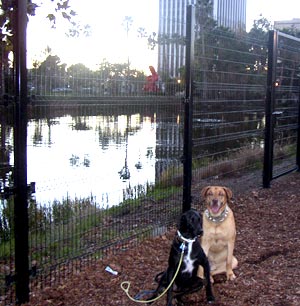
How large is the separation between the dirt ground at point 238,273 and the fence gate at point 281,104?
93.4 inches

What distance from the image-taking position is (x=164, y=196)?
7.11 meters

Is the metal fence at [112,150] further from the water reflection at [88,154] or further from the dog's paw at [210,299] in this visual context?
the dog's paw at [210,299]

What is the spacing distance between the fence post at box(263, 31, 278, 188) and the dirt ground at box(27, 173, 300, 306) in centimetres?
213

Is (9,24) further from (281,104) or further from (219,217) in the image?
(281,104)

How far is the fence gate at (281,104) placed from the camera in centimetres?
965

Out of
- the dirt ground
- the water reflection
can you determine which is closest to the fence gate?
the dirt ground

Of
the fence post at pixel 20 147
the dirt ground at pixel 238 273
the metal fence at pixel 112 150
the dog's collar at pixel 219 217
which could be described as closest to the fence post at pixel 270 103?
the metal fence at pixel 112 150

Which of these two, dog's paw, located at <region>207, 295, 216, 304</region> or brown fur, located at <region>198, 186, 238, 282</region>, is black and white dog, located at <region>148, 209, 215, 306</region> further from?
brown fur, located at <region>198, 186, 238, 282</region>

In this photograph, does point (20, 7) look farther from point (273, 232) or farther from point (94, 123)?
point (273, 232)

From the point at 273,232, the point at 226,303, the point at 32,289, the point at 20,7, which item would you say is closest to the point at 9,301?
the point at 32,289

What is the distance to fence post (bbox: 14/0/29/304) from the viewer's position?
4.29 meters

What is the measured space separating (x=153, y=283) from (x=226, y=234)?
864 mm

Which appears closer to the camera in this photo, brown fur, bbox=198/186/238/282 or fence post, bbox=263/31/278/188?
brown fur, bbox=198/186/238/282

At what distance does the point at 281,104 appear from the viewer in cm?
1125
